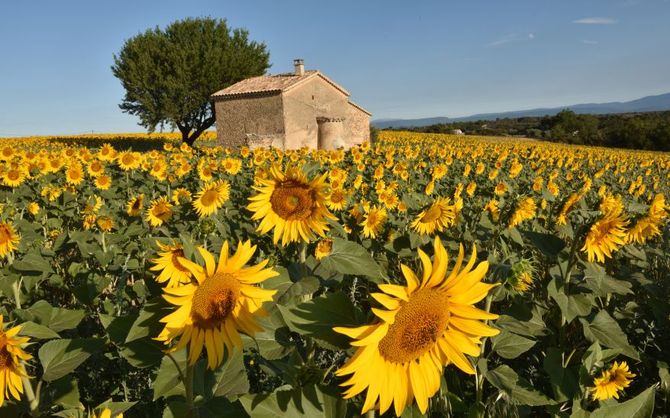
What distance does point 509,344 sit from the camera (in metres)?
2.44

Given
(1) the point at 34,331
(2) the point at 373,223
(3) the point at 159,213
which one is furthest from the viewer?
(2) the point at 373,223

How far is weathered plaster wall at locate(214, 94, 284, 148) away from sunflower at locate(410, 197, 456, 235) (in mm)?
20207

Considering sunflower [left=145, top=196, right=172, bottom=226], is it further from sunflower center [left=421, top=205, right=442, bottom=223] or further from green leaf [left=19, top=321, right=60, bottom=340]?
green leaf [left=19, top=321, right=60, bottom=340]

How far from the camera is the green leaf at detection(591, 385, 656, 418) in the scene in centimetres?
110

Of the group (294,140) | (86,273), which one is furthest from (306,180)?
(294,140)

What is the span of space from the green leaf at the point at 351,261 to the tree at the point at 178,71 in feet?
112

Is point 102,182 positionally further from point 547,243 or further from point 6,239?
point 547,243

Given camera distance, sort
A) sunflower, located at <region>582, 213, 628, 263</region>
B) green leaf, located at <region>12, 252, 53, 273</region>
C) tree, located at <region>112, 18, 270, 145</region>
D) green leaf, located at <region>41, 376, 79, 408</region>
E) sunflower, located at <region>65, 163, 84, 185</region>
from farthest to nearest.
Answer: tree, located at <region>112, 18, 270, 145</region> → sunflower, located at <region>65, 163, 84, 185</region> → green leaf, located at <region>12, 252, 53, 273</region> → sunflower, located at <region>582, 213, 628, 263</region> → green leaf, located at <region>41, 376, 79, 408</region>

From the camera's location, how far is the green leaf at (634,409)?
110 cm

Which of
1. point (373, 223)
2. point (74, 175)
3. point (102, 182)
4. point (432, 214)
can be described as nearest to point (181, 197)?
point (373, 223)

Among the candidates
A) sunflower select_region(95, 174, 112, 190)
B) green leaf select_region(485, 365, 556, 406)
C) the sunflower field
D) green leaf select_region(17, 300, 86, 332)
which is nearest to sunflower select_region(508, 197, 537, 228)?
the sunflower field

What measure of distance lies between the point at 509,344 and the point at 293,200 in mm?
1456

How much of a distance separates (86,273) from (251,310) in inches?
135

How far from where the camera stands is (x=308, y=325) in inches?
45.9
